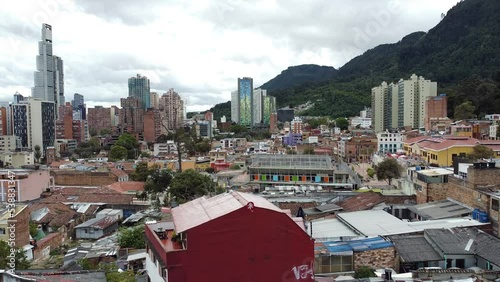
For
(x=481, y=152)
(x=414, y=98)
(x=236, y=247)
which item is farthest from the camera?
(x=414, y=98)

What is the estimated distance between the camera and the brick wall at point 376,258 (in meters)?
8.41

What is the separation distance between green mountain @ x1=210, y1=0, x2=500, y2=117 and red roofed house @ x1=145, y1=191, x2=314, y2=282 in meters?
41.7

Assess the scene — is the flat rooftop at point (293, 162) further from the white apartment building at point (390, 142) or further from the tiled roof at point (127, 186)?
the white apartment building at point (390, 142)

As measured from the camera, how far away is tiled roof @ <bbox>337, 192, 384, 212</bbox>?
13523 mm

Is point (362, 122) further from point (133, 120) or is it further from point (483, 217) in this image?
point (483, 217)

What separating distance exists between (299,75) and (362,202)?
118733 mm

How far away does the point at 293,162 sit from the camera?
24.5 meters

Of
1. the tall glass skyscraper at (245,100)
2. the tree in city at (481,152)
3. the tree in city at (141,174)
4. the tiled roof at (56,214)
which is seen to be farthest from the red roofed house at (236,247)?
the tall glass skyscraper at (245,100)

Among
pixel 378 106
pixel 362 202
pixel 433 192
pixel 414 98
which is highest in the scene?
pixel 414 98

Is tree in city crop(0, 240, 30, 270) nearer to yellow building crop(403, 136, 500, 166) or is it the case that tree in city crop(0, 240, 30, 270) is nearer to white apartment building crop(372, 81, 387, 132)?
yellow building crop(403, 136, 500, 166)

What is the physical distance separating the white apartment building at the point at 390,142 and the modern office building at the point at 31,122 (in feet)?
133

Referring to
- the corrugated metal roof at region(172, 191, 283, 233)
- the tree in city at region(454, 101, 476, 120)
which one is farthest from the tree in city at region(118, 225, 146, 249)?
the tree in city at region(454, 101, 476, 120)

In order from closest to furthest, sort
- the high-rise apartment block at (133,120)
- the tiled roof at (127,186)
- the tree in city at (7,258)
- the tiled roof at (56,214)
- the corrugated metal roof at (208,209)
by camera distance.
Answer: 1. the corrugated metal roof at (208,209)
2. the tree in city at (7,258)
3. the tiled roof at (56,214)
4. the tiled roof at (127,186)
5. the high-rise apartment block at (133,120)

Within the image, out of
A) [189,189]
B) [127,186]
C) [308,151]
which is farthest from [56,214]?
[308,151]
